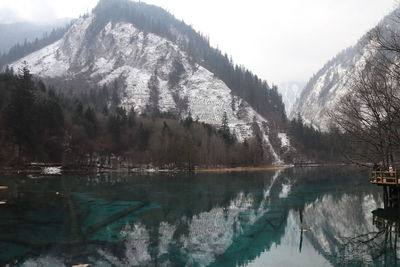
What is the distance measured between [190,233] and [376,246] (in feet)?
44.7

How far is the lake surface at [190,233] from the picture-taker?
1944 cm

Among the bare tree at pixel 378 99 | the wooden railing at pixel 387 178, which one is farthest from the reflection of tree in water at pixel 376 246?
the bare tree at pixel 378 99

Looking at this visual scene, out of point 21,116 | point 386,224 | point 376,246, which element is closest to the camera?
point 376,246

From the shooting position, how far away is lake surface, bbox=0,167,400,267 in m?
19.4

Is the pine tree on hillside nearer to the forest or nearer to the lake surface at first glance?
the forest

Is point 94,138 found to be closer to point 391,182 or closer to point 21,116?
point 21,116

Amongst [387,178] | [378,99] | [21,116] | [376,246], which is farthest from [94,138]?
[378,99]

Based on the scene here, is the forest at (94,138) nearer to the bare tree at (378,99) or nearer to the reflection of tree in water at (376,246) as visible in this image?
the reflection of tree in water at (376,246)

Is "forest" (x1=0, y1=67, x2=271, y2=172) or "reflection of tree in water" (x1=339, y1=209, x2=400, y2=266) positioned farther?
"forest" (x1=0, y1=67, x2=271, y2=172)

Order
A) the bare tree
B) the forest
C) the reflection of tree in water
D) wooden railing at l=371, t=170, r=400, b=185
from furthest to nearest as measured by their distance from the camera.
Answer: the forest
wooden railing at l=371, t=170, r=400, b=185
the reflection of tree in water
the bare tree

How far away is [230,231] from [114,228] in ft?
32.0

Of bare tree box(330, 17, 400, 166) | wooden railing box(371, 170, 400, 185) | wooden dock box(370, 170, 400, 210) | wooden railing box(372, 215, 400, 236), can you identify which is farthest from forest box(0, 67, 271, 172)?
bare tree box(330, 17, 400, 166)

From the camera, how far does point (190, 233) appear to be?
26125 mm

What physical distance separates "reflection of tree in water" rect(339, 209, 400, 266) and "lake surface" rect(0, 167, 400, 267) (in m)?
0.06
